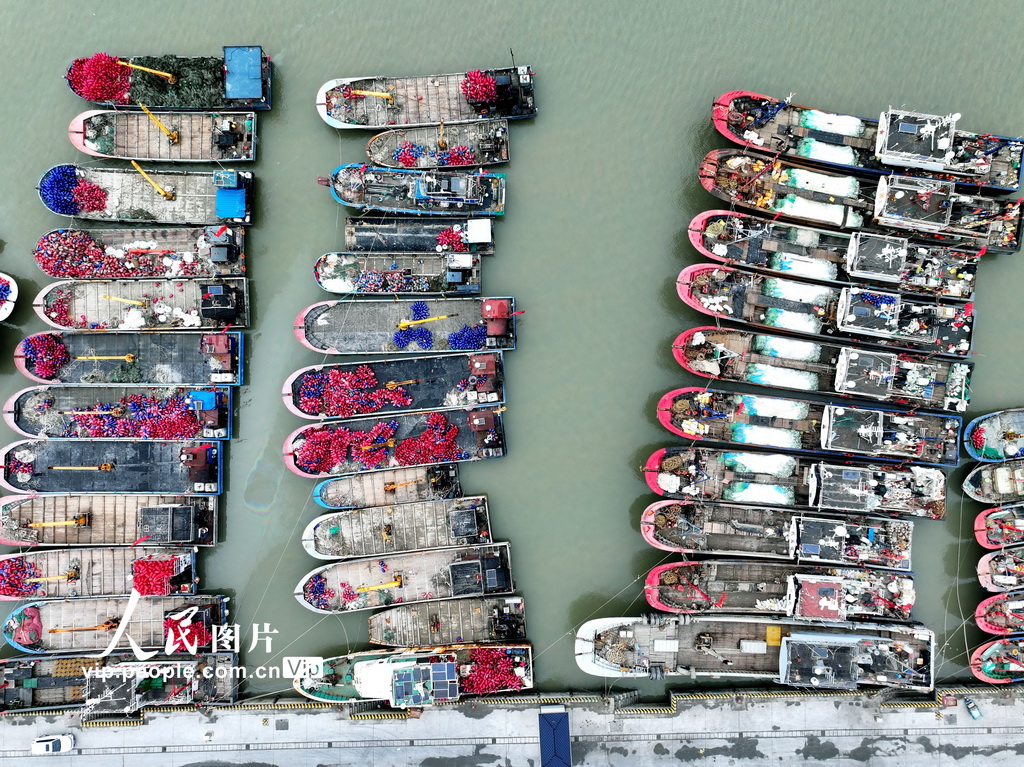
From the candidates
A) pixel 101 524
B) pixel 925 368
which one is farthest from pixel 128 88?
pixel 925 368

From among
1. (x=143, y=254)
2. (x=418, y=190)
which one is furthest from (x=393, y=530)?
(x=143, y=254)

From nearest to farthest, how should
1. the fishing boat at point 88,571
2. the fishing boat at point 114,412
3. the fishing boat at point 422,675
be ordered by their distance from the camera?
the fishing boat at point 422,675 → the fishing boat at point 88,571 → the fishing boat at point 114,412

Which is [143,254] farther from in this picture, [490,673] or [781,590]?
[781,590]

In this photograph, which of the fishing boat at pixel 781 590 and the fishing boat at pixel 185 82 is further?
the fishing boat at pixel 185 82

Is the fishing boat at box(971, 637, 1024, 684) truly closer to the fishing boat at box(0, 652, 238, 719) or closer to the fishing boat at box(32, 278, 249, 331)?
the fishing boat at box(0, 652, 238, 719)

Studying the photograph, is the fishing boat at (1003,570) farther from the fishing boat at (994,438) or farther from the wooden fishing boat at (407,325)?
the wooden fishing boat at (407,325)

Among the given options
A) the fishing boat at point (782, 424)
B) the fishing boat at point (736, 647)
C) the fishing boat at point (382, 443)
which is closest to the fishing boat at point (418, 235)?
the fishing boat at point (382, 443)

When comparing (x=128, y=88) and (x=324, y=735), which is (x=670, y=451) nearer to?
(x=324, y=735)
